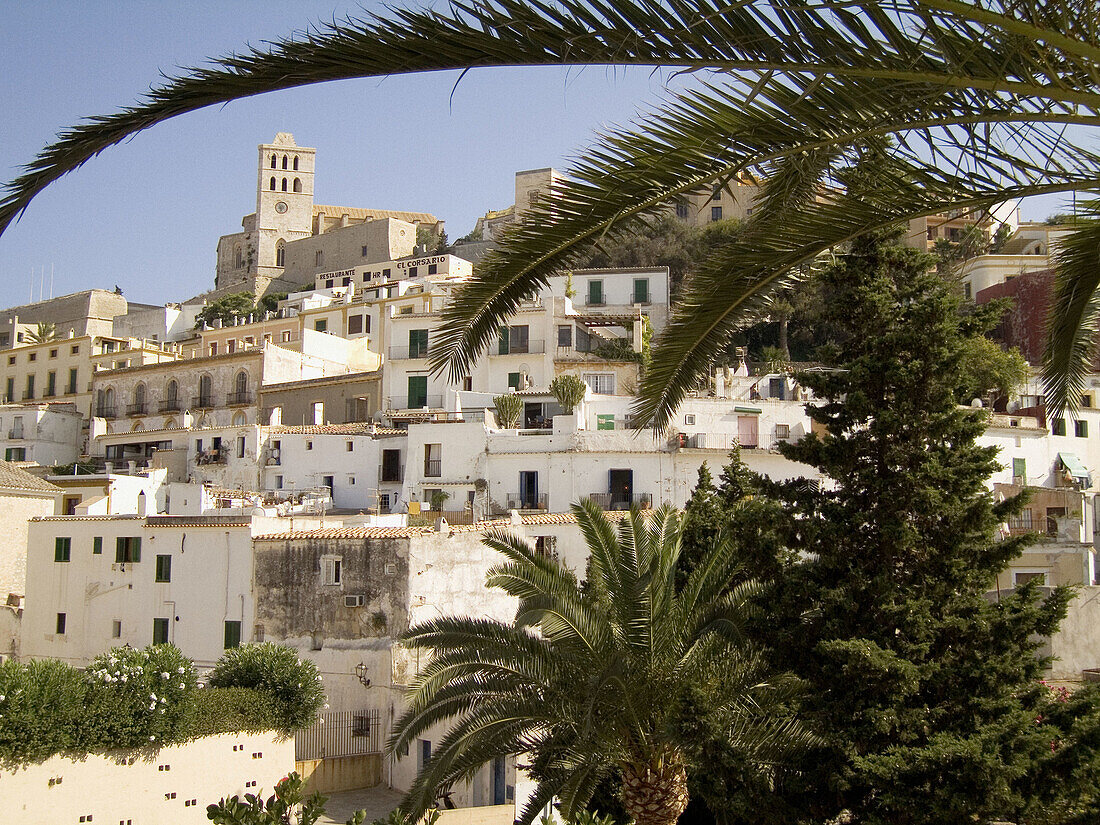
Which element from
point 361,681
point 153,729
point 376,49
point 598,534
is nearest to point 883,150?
point 376,49

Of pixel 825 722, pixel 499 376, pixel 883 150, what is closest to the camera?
pixel 883 150

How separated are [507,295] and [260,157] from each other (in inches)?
3659

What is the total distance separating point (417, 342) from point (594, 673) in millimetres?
30139

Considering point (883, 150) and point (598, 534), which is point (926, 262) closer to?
point (598, 534)

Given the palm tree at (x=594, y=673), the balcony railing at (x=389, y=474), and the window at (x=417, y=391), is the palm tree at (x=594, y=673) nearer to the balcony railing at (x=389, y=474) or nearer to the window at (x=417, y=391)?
the balcony railing at (x=389, y=474)

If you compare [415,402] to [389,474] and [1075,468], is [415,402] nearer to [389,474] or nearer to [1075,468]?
[389,474]

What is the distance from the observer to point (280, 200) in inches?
3625

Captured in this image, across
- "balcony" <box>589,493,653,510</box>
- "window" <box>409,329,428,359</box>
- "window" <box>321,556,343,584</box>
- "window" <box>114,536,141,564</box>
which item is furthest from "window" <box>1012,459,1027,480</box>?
"window" <box>114,536,141,564</box>

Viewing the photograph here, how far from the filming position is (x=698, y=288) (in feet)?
24.5

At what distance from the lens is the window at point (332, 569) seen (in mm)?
22625

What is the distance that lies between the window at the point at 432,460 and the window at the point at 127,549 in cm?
1041

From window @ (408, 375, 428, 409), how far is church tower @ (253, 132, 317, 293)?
48.1 m

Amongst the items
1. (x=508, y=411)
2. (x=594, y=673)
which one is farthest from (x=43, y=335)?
(x=594, y=673)

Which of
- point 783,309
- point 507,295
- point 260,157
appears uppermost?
point 260,157
